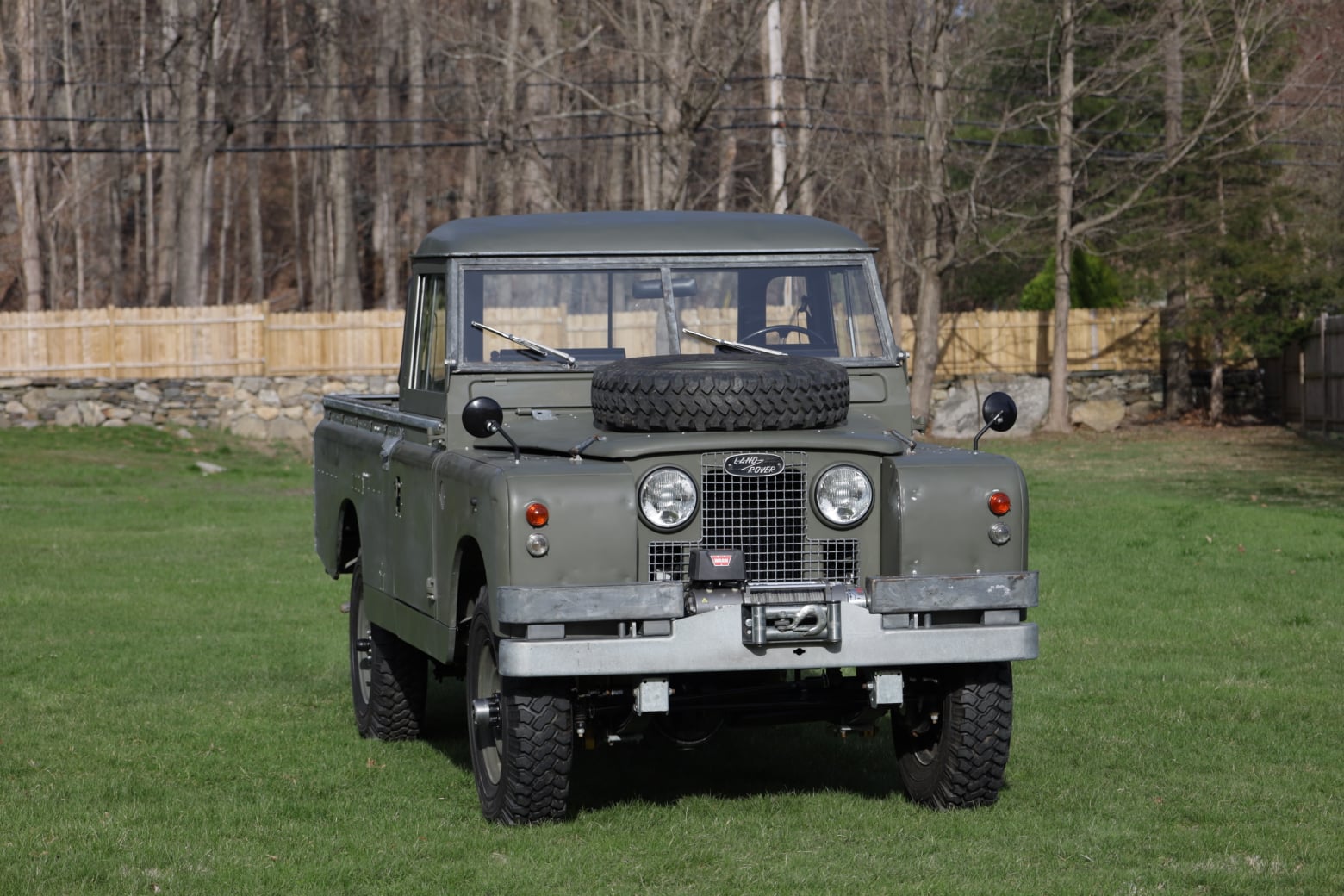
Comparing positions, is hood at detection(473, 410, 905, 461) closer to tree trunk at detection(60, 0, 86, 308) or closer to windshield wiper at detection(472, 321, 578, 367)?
windshield wiper at detection(472, 321, 578, 367)

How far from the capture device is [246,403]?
3491cm

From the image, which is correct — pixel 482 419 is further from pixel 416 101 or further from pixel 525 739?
pixel 416 101

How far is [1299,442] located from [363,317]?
60.3ft

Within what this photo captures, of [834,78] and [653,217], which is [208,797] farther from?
[834,78]

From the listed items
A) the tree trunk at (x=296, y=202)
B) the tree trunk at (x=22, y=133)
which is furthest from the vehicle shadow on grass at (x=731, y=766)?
the tree trunk at (x=296, y=202)

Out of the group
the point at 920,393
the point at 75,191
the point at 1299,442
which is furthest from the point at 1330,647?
the point at 75,191

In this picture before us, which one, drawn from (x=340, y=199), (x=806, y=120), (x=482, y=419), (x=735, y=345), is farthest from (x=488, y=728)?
(x=340, y=199)

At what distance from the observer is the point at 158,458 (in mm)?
29703

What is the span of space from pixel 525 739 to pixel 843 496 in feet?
4.95

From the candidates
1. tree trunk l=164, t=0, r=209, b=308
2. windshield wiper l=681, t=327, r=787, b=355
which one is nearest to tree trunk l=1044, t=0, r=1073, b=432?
tree trunk l=164, t=0, r=209, b=308

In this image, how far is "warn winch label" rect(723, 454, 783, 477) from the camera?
21.7 ft

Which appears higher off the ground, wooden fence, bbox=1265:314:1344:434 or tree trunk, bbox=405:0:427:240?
tree trunk, bbox=405:0:427:240

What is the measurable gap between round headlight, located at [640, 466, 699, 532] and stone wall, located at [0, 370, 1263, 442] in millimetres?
27150

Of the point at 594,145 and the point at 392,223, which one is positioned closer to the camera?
the point at 594,145
